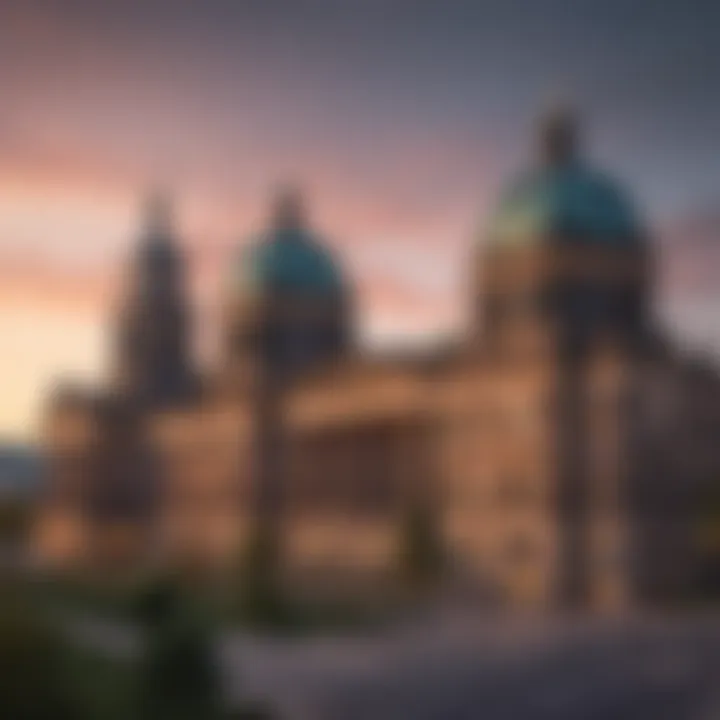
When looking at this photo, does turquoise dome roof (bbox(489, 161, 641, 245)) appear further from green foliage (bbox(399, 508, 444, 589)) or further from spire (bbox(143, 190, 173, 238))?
spire (bbox(143, 190, 173, 238))

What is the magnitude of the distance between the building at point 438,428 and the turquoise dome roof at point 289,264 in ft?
0.03

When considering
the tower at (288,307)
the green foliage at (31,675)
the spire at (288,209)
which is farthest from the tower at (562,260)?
the green foliage at (31,675)

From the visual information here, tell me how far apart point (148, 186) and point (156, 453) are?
0.97m

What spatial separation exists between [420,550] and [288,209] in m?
1.29

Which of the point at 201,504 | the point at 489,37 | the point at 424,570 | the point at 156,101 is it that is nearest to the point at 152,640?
the point at 201,504

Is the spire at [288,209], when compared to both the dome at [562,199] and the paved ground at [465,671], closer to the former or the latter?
the dome at [562,199]

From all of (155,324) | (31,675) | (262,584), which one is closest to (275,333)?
(155,324)

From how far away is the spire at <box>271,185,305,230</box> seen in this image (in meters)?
4.86

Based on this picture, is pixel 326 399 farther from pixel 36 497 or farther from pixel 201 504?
pixel 36 497

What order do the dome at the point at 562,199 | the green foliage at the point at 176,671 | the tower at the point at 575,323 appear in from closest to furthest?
the green foliage at the point at 176,671 < the dome at the point at 562,199 < the tower at the point at 575,323

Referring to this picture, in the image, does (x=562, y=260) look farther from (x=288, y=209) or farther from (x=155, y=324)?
(x=155, y=324)

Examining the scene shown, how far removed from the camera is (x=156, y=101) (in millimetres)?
4906

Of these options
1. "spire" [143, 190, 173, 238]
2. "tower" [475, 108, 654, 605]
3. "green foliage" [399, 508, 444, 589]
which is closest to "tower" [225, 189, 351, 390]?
"spire" [143, 190, 173, 238]

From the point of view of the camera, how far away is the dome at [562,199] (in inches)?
189
